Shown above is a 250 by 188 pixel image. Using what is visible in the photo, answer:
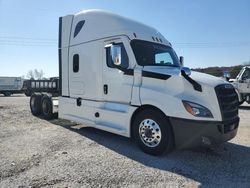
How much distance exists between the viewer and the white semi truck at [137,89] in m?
6.00

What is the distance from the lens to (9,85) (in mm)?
39469

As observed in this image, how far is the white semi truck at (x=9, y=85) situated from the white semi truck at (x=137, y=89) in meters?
31.9

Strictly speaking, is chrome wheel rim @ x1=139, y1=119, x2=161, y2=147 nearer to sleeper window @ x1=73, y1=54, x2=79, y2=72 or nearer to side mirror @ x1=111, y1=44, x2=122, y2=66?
side mirror @ x1=111, y1=44, x2=122, y2=66

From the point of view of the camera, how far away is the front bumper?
233 inches

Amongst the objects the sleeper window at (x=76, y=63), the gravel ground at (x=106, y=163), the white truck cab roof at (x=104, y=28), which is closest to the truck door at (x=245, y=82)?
the gravel ground at (x=106, y=163)

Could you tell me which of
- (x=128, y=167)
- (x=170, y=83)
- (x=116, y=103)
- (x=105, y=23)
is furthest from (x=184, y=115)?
(x=105, y=23)

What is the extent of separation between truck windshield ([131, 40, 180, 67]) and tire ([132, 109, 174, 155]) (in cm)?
129

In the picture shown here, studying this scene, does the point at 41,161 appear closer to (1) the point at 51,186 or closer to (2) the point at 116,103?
(1) the point at 51,186

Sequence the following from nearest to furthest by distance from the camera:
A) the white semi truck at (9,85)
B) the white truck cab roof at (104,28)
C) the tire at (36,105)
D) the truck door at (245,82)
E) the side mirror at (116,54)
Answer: the side mirror at (116,54)
the white truck cab roof at (104,28)
the tire at (36,105)
the truck door at (245,82)
the white semi truck at (9,85)

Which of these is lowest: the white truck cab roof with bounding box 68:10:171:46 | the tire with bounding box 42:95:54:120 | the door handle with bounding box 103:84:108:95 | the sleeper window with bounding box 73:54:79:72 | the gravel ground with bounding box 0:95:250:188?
the gravel ground with bounding box 0:95:250:188

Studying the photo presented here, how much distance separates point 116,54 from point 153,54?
1025mm

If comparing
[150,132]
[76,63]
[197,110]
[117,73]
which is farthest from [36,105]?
[197,110]

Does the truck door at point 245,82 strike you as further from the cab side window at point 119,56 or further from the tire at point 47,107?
the cab side window at point 119,56

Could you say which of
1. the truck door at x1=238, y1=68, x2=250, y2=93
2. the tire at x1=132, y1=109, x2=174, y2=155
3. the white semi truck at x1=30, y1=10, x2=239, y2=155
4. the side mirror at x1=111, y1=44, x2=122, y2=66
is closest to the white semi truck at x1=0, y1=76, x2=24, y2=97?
→ the truck door at x1=238, y1=68, x2=250, y2=93
